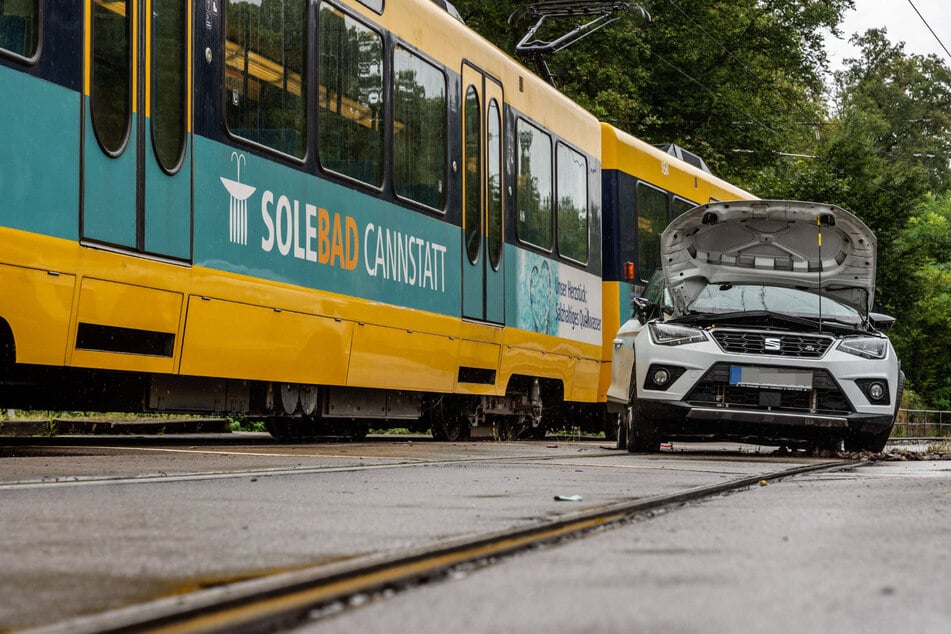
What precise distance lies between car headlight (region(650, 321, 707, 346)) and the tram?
7.00ft

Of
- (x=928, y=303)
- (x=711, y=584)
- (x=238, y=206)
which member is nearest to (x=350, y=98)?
(x=238, y=206)

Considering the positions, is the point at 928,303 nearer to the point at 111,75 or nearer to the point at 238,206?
the point at 238,206

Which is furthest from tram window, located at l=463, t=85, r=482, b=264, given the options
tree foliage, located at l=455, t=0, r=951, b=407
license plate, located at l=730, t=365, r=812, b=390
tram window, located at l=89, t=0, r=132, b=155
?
tree foliage, located at l=455, t=0, r=951, b=407

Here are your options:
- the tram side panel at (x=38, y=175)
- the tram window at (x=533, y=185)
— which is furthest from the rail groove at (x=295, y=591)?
the tram window at (x=533, y=185)

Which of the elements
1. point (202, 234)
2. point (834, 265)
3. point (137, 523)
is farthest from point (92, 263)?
point (834, 265)

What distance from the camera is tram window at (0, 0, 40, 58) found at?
826 cm

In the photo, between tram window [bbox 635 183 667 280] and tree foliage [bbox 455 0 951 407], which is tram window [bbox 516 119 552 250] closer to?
tram window [bbox 635 183 667 280]

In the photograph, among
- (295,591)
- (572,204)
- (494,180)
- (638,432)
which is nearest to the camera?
(295,591)

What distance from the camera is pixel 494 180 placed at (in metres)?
15.2

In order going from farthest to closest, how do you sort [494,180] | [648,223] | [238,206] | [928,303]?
1. [928,303]
2. [648,223]
3. [494,180]
4. [238,206]

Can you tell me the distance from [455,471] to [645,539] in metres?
3.75

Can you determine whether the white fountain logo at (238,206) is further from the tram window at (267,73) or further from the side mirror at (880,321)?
the side mirror at (880,321)

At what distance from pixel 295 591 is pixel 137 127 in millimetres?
6220

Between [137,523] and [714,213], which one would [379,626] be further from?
[714,213]
